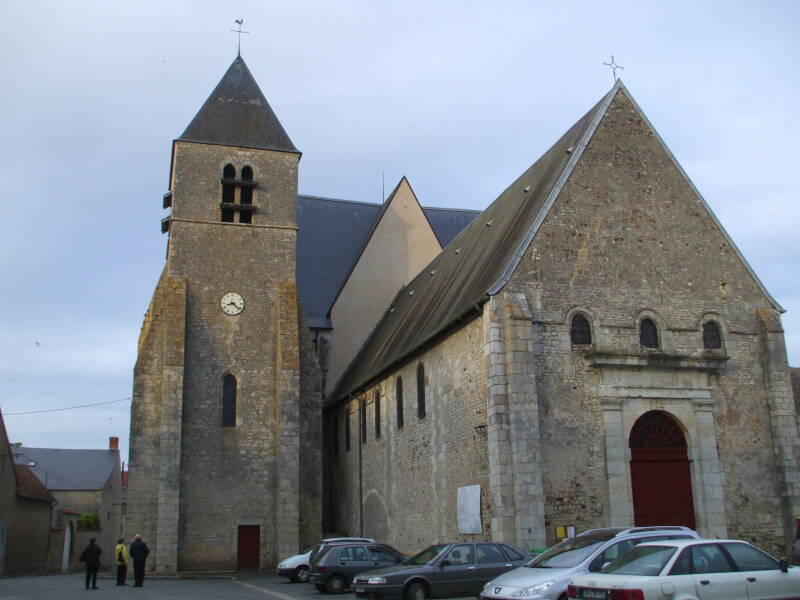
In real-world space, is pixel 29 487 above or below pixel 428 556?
above

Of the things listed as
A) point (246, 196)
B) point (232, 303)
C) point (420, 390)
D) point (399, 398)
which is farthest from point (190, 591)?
point (246, 196)

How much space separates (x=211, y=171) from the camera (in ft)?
93.0

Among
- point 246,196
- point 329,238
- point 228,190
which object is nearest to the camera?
point 228,190

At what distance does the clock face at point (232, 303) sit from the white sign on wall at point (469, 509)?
37.5 feet

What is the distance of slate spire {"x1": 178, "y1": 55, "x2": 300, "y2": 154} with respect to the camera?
94.6 feet

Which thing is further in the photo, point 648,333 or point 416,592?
point 648,333

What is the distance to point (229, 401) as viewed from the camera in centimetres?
2636

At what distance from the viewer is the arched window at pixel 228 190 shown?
28.3m

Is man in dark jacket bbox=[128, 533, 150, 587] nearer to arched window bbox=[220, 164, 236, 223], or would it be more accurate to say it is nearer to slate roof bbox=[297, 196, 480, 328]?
arched window bbox=[220, 164, 236, 223]

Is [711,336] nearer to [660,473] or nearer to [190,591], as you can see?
[660,473]

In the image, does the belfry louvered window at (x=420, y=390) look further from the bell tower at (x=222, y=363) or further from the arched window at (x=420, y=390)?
the bell tower at (x=222, y=363)

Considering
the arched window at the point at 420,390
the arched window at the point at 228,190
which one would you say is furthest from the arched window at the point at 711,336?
the arched window at the point at 228,190

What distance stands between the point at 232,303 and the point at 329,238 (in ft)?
31.9

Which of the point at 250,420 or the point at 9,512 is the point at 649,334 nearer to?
the point at 250,420
